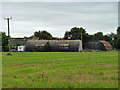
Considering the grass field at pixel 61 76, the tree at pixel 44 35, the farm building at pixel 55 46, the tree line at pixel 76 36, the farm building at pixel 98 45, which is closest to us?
the grass field at pixel 61 76

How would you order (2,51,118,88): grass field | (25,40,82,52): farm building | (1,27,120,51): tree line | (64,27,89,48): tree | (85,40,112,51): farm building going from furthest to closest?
(64,27,89,48): tree < (1,27,120,51): tree line < (85,40,112,51): farm building < (25,40,82,52): farm building < (2,51,118,88): grass field

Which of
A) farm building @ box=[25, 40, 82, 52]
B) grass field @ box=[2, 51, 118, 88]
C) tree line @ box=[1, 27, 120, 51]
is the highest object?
tree line @ box=[1, 27, 120, 51]

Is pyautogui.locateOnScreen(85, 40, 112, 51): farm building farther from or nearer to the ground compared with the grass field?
farther from the ground

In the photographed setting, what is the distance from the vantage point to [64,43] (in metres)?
79.8

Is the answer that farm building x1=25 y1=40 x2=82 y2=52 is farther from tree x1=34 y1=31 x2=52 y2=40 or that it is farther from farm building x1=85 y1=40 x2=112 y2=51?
tree x1=34 y1=31 x2=52 y2=40

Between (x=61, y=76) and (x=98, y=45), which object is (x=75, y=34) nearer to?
(x=98, y=45)

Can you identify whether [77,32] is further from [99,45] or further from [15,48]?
[15,48]

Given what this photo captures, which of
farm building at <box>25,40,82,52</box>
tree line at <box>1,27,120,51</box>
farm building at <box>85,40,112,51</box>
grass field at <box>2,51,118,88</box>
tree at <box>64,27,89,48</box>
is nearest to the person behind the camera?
grass field at <box>2,51,118,88</box>

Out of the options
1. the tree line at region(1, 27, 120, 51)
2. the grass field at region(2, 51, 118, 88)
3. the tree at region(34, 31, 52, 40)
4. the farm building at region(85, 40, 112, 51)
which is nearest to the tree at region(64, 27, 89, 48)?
the tree line at region(1, 27, 120, 51)

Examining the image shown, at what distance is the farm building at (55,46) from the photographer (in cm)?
7794

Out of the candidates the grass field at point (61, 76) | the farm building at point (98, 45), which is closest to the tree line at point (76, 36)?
the farm building at point (98, 45)

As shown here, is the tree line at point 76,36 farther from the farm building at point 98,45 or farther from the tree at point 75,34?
the farm building at point 98,45

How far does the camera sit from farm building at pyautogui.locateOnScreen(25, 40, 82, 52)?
77.9 m

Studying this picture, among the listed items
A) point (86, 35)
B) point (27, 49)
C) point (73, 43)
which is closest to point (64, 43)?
point (73, 43)
